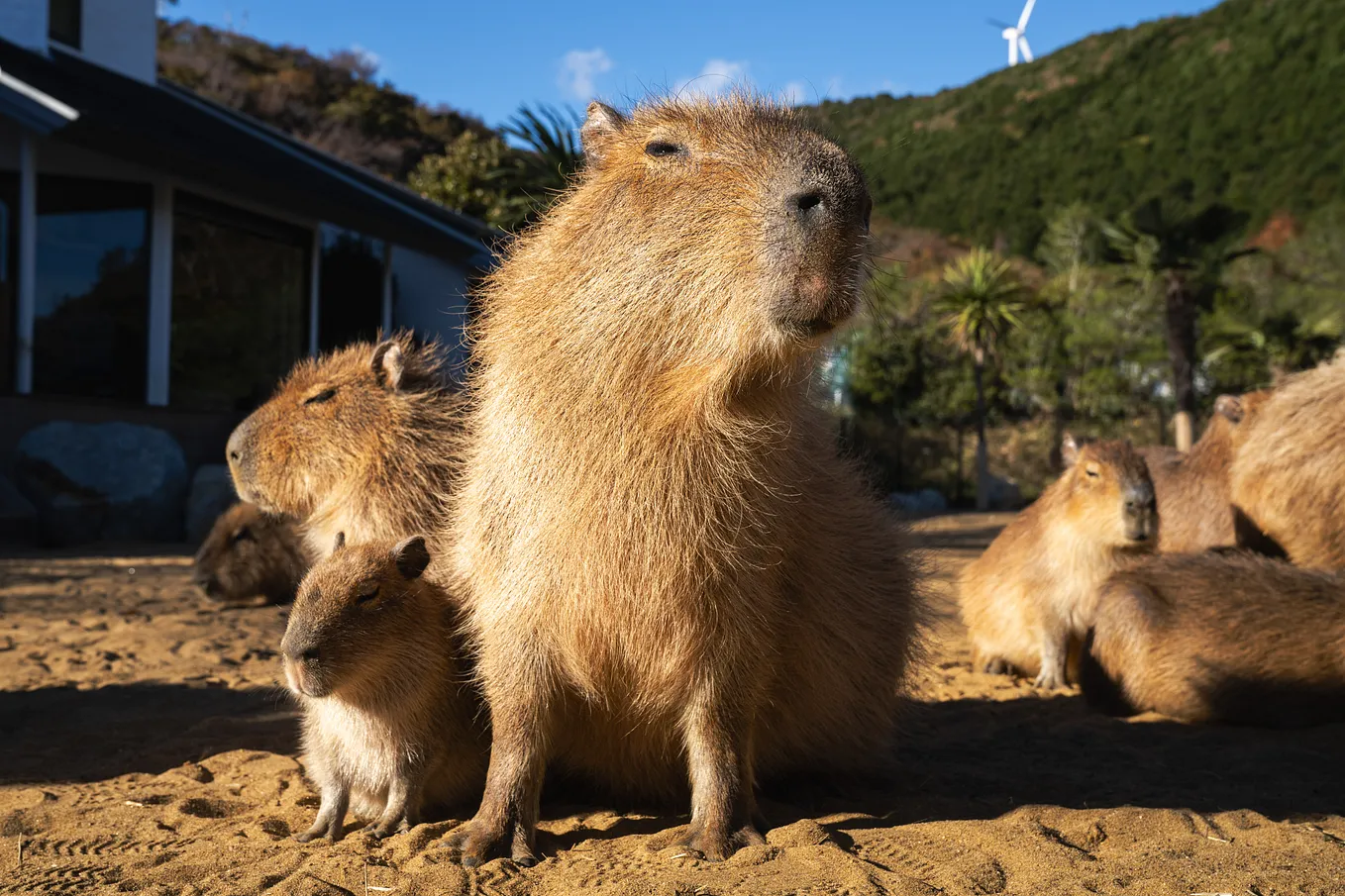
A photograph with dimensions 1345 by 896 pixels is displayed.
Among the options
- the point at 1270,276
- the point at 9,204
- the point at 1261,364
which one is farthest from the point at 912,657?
the point at 1270,276

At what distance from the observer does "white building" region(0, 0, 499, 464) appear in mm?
11102

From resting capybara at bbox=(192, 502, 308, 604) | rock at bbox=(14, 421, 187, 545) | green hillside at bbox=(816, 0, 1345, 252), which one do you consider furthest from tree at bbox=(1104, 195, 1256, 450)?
green hillside at bbox=(816, 0, 1345, 252)

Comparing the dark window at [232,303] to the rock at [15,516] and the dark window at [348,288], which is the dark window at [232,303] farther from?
the rock at [15,516]

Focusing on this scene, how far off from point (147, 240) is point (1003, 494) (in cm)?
1628

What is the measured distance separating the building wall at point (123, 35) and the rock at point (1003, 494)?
54.1 ft

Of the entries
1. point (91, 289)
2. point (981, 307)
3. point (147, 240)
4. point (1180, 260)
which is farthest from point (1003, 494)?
point (91, 289)

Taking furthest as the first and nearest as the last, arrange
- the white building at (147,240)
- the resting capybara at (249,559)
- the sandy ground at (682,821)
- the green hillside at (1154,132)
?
the green hillside at (1154,132) → the white building at (147,240) → the resting capybara at (249,559) → the sandy ground at (682,821)

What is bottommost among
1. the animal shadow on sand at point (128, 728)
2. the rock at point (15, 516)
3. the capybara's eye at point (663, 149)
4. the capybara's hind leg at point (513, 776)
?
the animal shadow on sand at point (128, 728)

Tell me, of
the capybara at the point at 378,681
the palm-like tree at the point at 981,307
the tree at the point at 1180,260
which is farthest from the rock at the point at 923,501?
the capybara at the point at 378,681

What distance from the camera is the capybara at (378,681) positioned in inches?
109

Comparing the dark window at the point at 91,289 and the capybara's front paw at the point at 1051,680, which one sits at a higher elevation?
the dark window at the point at 91,289

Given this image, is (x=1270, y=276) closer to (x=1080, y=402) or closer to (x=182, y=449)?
(x=1080, y=402)

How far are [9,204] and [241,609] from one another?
7505 mm

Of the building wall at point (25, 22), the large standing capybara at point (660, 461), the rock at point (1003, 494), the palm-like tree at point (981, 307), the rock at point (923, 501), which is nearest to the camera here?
the large standing capybara at point (660, 461)
